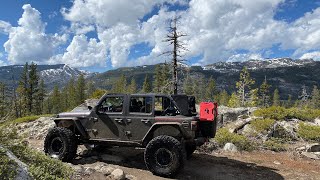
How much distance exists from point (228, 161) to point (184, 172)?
8.77ft

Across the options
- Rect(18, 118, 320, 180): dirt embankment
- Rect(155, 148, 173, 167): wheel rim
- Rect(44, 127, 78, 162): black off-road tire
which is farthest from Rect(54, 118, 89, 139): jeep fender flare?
Rect(155, 148, 173, 167): wheel rim

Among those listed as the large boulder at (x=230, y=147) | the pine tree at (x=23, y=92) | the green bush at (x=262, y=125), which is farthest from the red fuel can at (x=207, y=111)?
the pine tree at (x=23, y=92)

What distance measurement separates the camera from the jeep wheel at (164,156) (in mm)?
8609

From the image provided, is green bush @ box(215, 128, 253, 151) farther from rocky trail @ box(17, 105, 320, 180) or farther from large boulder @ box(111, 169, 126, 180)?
large boulder @ box(111, 169, 126, 180)

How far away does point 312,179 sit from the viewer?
959cm

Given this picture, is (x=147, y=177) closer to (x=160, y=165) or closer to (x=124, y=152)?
(x=160, y=165)

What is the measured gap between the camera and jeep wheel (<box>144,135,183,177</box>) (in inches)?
339

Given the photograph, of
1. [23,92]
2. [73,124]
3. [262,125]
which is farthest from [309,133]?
[23,92]

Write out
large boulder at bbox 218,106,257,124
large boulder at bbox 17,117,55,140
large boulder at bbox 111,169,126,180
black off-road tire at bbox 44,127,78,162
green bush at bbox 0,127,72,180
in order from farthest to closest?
large boulder at bbox 218,106,257,124
large boulder at bbox 17,117,55,140
black off-road tire at bbox 44,127,78,162
large boulder at bbox 111,169,126,180
green bush at bbox 0,127,72,180

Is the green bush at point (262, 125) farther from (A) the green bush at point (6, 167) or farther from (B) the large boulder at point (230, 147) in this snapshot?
(A) the green bush at point (6, 167)

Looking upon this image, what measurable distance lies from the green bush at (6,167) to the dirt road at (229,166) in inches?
97.7

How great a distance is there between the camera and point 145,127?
365 inches

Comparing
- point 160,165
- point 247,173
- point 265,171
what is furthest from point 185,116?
point 265,171

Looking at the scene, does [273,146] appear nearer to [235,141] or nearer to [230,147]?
[235,141]
